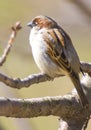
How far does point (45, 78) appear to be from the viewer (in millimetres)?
2402

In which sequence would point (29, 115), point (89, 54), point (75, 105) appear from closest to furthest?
point (29, 115)
point (75, 105)
point (89, 54)

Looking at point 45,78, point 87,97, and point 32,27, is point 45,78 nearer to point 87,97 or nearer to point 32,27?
point 87,97

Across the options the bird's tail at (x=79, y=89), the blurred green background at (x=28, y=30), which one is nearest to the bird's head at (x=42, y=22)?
the blurred green background at (x=28, y=30)

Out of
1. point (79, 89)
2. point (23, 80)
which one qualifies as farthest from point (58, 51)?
point (23, 80)

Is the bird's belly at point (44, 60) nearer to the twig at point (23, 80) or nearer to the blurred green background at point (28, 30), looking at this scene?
the blurred green background at point (28, 30)

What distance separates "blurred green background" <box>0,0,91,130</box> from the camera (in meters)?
1.93

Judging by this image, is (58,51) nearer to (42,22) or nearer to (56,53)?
(56,53)

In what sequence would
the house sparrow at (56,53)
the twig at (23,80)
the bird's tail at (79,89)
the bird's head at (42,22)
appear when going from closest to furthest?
the twig at (23,80) → the bird's tail at (79,89) → the house sparrow at (56,53) → the bird's head at (42,22)

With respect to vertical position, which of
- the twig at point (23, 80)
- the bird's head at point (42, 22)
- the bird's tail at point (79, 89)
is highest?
the twig at point (23, 80)

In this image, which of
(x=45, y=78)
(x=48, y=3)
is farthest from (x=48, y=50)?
(x=45, y=78)

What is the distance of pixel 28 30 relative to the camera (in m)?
3.21

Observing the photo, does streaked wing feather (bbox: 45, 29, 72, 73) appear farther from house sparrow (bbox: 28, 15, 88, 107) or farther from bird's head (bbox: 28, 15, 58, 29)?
bird's head (bbox: 28, 15, 58, 29)

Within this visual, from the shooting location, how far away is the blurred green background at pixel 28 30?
6.33ft

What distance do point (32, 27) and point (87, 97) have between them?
102 centimetres
